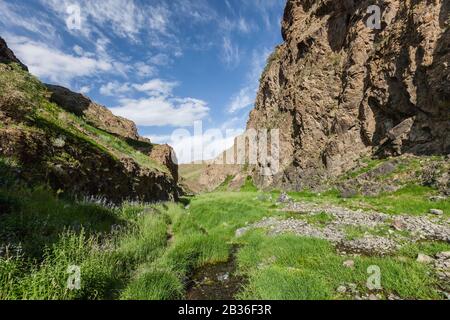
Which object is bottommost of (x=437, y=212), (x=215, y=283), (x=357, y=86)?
(x=215, y=283)

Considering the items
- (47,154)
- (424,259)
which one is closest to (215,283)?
(424,259)

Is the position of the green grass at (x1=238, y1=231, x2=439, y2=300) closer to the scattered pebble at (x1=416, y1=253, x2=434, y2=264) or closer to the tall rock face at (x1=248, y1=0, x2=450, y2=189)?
the scattered pebble at (x1=416, y1=253, x2=434, y2=264)

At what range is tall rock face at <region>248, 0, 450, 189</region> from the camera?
85.5 ft

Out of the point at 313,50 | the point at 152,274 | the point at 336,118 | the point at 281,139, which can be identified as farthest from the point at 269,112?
the point at 152,274

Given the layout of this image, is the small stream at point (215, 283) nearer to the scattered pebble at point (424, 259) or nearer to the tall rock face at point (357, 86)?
the scattered pebble at point (424, 259)

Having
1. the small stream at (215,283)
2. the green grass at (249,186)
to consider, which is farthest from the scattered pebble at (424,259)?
the green grass at (249,186)

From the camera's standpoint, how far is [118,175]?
2009cm

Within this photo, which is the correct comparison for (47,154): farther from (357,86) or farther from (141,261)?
(357,86)

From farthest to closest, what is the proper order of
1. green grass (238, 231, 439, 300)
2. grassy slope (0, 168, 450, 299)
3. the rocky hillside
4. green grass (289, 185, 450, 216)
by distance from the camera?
green grass (289, 185, 450, 216), the rocky hillside, green grass (238, 231, 439, 300), grassy slope (0, 168, 450, 299)

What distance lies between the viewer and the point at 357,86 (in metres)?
37.5

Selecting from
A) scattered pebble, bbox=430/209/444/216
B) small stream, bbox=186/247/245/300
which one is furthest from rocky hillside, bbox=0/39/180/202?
scattered pebble, bbox=430/209/444/216

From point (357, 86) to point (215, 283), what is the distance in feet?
120

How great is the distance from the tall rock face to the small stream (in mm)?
22870
